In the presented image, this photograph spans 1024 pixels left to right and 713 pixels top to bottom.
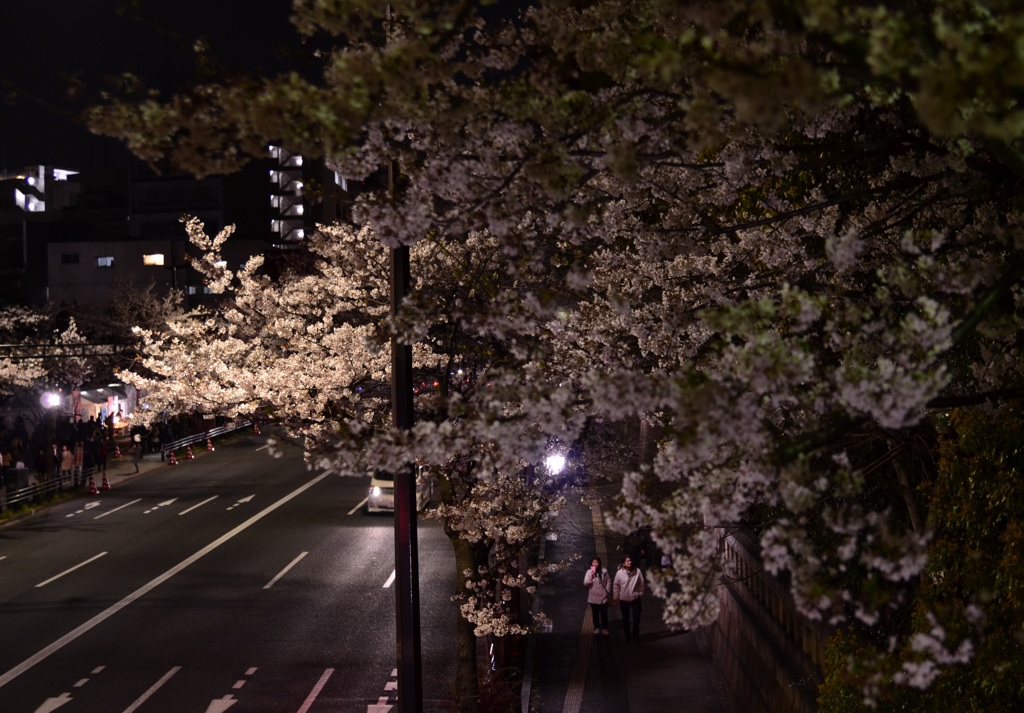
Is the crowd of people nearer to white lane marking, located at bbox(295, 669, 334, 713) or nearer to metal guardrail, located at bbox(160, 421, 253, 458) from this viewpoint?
metal guardrail, located at bbox(160, 421, 253, 458)

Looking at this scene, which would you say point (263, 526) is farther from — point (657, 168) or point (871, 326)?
point (871, 326)

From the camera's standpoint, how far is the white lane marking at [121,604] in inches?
675

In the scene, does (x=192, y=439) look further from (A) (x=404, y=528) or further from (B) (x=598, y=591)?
(A) (x=404, y=528)

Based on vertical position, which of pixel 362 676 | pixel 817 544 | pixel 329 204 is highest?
pixel 329 204

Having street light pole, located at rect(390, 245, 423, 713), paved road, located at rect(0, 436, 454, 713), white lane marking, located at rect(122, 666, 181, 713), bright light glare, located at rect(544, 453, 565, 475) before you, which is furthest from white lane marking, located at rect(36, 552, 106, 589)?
street light pole, located at rect(390, 245, 423, 713)

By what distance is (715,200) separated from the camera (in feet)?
32.4

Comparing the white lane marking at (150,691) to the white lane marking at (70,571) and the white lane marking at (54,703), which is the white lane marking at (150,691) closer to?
the white lane marking at (54,703)

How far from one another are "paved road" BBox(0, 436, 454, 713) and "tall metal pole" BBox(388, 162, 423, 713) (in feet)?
23.4

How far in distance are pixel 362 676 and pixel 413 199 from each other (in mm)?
12373

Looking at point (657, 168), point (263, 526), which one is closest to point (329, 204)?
point (263, 526)

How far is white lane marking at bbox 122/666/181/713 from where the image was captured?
15.4 metres

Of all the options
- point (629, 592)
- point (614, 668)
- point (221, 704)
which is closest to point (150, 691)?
point (221, 704)

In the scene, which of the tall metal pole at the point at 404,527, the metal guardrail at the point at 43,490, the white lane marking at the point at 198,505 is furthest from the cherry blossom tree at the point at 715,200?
the white lane marking at the point at 198,505

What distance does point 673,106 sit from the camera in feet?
27.0
